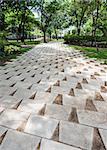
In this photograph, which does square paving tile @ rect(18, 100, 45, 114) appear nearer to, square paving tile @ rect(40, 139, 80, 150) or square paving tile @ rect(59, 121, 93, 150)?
square paving tile @ rect(59, 121, 93, 150)

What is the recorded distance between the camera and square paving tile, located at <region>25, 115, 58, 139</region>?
242 cm

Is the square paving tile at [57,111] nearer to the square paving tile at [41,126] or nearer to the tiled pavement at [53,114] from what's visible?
the tiled pavement at [53,114]

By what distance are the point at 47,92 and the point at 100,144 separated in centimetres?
198

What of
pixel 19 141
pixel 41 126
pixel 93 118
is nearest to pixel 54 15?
pixel 93 118

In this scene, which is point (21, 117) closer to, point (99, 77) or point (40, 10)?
point (99, 77)

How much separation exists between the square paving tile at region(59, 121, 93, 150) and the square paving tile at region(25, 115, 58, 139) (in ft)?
0.47

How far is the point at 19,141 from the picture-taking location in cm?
226

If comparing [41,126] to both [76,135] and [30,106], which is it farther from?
[30,106]

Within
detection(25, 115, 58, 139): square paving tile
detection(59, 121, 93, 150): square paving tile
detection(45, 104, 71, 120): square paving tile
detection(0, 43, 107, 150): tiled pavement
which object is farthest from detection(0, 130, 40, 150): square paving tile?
detection(45, 104, 71, 120): square paving tile

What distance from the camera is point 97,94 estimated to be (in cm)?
387

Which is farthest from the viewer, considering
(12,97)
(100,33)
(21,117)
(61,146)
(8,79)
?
(100,33)

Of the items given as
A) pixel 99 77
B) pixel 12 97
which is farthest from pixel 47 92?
pixel 99 77

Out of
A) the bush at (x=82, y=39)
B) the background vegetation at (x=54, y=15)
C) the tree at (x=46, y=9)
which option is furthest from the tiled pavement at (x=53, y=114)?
the tree at (x=46, y=9)

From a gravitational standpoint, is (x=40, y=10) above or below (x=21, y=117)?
above
